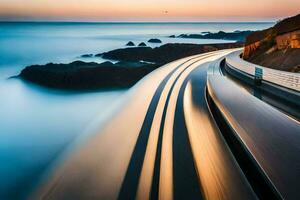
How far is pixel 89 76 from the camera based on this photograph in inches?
969

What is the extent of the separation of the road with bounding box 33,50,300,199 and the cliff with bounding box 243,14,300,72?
5.76 meters

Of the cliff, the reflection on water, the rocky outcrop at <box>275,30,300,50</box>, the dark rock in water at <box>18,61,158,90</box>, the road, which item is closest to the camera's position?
the road

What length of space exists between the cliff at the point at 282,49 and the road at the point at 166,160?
5.76 metres

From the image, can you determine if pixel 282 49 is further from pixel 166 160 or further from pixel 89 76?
pixel 89 76

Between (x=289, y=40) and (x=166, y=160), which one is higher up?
(x=289, y=40)

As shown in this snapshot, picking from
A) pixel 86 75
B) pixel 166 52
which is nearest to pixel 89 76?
pixel 86 75

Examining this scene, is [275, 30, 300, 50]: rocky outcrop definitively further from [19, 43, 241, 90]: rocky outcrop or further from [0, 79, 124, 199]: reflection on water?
[19, 43, 241, 90]: rocky outcrop

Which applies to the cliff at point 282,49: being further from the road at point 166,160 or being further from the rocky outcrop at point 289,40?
the road at point 166,160

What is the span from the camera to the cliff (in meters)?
9.90

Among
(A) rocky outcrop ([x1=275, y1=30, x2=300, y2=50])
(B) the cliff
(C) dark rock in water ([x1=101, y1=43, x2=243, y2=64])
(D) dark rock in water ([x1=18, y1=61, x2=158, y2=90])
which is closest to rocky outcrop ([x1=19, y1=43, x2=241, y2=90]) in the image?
(D) dark rock in water ([x1=18, y1=61, x2=158, y2=90])

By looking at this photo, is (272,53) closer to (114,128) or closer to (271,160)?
(114,128)

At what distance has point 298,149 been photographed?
275cm

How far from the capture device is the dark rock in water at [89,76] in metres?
24.2

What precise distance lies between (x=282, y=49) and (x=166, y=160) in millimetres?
10387
